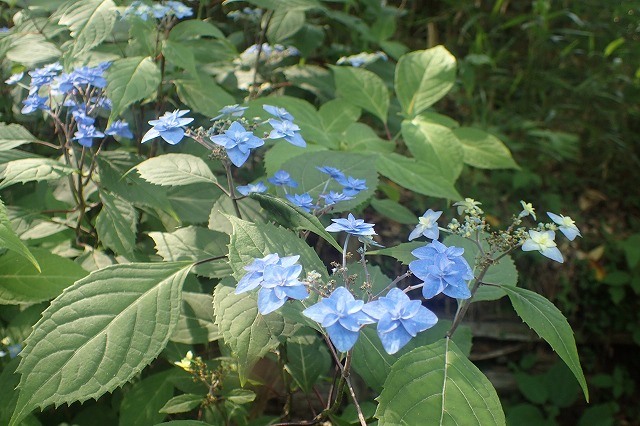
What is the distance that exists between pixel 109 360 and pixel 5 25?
7.33 ft

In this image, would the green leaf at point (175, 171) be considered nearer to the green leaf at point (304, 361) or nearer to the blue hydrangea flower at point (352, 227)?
the blue hydrangea flower at point (352, 227)

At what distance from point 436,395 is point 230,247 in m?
0.39

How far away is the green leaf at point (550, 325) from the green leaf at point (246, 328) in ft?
1.34

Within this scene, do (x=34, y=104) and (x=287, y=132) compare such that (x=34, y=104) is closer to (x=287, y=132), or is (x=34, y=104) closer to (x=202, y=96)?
(x=202, y=96)

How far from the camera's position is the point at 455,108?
12.3 ft

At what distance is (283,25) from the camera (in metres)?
2.11

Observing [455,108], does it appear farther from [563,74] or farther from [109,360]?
[109,360]

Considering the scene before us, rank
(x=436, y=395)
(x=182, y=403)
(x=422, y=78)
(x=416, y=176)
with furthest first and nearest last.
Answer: (x=422, y=78) → (x=416, y=176) → (x=182, y=403) → (x=436, y=395)

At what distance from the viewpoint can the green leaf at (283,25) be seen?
6.87 feet

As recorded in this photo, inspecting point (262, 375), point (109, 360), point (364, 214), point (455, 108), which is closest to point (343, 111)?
point (364, 214)

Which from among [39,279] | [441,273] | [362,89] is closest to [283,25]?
[362,89]

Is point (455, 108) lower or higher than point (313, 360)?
lower

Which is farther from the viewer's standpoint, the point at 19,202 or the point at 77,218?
the point at 19,202

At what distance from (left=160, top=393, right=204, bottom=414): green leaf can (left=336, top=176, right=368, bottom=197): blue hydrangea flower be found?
1.93ft
